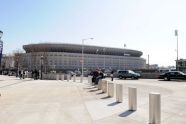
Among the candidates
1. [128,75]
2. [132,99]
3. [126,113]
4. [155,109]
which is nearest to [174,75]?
[128,75]

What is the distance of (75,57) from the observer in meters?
154

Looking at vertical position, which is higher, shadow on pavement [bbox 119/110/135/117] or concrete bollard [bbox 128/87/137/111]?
concrete bollard [bbox 128/87/137/111]

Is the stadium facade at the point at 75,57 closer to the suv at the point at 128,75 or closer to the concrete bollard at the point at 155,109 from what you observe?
the suv at the point at 128,75

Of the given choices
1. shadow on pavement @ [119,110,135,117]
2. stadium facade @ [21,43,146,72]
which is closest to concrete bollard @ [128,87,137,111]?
shadow on pavement @ [119,110,135,117]

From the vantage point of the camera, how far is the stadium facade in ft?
477

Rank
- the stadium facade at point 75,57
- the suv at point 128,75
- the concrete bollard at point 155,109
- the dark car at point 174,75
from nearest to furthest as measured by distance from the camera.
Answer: the concrete bollard at point 155,109, the dark car at point 174,75, the suv at point 128,75, the stadium facade at point 75,57

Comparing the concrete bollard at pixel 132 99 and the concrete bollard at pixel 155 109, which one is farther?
the concrete bollard at pixel 132 99

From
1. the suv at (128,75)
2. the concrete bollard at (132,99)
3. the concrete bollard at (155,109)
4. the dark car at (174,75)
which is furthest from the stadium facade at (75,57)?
the concrete bollard at (155,109)

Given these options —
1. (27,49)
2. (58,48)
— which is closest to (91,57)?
(58,48)

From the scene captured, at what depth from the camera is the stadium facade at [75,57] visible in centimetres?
14550

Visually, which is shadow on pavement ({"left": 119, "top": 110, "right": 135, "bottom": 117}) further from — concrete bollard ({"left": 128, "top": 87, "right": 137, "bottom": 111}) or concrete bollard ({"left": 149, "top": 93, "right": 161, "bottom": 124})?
concrete bollard ({"left": 149, "top": 93, "right": 161, "bottom": 124})

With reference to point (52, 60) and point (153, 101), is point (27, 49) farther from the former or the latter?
point (153, 101)

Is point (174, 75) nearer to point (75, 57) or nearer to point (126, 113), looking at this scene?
point (126, 113)

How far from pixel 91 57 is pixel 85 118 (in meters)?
146
